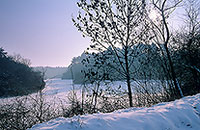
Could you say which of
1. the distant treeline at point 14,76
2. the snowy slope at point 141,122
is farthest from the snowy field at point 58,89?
the distant treeline at point 14,76

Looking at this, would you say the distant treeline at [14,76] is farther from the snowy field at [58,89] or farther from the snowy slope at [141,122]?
the snowy slope at [141,122]

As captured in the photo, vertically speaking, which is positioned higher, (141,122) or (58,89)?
(141,122)

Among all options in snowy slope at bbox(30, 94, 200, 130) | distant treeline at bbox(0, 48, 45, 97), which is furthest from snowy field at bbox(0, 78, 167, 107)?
distant treeline at bbox(0, 48, 45, 97)

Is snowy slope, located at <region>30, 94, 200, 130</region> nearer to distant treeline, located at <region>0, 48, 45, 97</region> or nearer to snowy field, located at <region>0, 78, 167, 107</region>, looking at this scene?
snowy field, located at <region>0, 78, 167, 107</region>

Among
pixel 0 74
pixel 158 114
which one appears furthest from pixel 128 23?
pixel 0 74

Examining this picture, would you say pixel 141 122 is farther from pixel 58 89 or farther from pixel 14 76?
pixel 14 76

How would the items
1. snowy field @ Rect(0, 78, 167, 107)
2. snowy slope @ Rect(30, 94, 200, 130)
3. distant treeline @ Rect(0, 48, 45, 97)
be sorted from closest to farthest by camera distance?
snowy slope @ Rect(30, 94, 200, 130) < snowy field @ Rect(0, 78, 167, 107) < distant treeline @ Rect(0, 48, 45, 97)

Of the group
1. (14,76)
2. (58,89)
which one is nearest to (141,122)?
(58,89)

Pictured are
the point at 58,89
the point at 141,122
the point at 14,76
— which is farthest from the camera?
the point at 14,76

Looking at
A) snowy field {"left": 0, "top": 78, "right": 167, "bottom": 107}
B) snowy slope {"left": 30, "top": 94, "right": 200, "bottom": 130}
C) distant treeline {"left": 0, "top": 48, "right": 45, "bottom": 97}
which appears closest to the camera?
snowy slope {"left": 30, "top": 94, "right": 200, "bottom": 130}

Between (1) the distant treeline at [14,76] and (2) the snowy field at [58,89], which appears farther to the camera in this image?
(1) the distant treeline at [14,76]

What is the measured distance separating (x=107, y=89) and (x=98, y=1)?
351 cm

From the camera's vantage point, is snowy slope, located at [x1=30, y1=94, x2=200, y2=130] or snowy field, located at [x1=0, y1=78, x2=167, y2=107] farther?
snowy field, located at [x1=0, y1=78, x2=167, y2=107]

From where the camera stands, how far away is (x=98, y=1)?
4.29 m
